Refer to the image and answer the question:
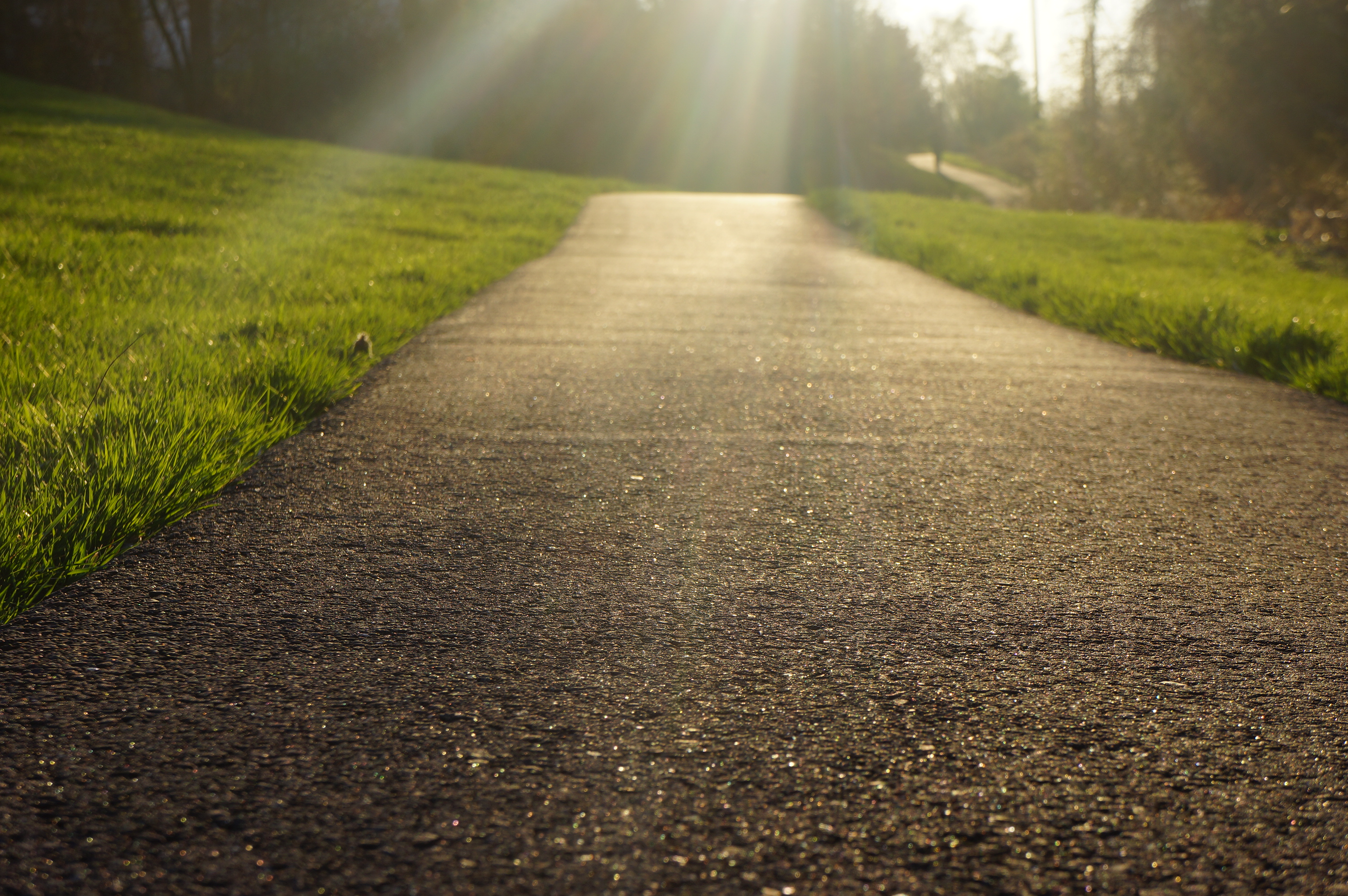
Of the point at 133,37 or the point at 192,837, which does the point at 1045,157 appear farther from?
the point at 192,837

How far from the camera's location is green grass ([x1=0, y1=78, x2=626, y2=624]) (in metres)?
2.84

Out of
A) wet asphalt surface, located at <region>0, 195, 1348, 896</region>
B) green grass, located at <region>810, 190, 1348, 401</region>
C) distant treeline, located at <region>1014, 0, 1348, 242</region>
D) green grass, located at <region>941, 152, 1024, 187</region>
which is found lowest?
wet asphalt surface, located at <region>0, 195, 1348, 896</region>

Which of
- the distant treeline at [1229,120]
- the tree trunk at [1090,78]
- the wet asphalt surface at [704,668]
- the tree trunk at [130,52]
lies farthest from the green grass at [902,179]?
the wet asphalt surface at [704,668]

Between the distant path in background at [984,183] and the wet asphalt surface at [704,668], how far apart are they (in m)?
35.3

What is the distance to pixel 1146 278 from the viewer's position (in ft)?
34.3

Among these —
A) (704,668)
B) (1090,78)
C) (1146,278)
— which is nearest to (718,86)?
(1090,78)

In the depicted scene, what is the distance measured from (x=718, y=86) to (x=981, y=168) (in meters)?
30.3

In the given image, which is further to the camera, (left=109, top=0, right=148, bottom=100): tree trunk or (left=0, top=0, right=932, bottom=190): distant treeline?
(left=0, top=0, right=932, bottom=190): distant treeline

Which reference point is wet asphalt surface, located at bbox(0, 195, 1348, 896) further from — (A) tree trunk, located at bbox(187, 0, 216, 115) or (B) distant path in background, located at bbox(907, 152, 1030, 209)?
(B) distant path in background, located at bbox(907, 152, 1030, 209)

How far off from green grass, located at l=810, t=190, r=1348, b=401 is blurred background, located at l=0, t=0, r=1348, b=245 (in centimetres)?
324

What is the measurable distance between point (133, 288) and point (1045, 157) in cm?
4033

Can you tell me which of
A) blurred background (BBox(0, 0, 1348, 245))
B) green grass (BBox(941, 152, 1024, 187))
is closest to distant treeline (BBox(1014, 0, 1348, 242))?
blurred background (BBox(0, 0, 1348, 245))

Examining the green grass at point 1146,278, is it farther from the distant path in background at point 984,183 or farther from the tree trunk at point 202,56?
the tree trunk at point 202,56

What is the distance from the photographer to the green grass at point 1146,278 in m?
6.03
